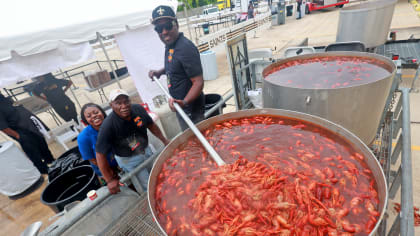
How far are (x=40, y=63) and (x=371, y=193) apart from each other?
8058 mm

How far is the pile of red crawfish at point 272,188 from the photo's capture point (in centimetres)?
160

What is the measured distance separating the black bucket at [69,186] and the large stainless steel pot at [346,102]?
4.26 m

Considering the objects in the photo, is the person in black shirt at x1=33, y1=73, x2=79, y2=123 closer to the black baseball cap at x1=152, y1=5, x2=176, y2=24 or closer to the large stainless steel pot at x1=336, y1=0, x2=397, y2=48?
the black baseball cap at x1=152, y1=5, x2=176, y2=24

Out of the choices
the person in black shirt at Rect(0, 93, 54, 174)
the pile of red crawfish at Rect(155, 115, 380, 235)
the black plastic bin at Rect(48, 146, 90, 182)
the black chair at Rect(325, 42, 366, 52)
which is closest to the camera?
A: the pile of red crawfish at Rect(155, 115, 380, 235)

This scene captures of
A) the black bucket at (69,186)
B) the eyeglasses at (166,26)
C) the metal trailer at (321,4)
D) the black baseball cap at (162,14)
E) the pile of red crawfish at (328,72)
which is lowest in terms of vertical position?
the black bucket at (69,186)

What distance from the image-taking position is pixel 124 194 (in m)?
2.76

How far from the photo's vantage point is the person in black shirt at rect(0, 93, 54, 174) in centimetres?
522

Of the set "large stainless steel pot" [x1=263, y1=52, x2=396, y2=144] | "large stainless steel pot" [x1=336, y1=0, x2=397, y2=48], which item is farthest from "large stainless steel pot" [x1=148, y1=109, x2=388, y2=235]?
"large stainless steel pot" [x1=336, y1=0, x2=397, y2=48]

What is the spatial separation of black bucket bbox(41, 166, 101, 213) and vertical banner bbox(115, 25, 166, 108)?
A: 4496 mm

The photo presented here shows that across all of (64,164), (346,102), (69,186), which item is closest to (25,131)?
(64,164)

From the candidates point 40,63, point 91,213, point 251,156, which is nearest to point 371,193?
point 251,156

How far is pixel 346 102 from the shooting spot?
2.71 meters

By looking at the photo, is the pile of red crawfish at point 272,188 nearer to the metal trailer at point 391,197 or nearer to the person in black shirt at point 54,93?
the metal trailer at point 391,197

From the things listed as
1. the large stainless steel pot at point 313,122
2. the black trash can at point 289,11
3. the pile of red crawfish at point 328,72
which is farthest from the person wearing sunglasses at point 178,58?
the black trash can at point 289,11
